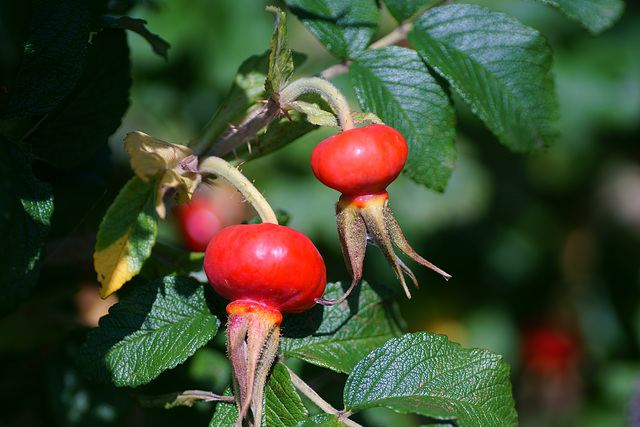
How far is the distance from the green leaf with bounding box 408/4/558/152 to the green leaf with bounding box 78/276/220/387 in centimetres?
63

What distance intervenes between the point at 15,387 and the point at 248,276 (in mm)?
1058

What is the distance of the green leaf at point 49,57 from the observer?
3.34ft

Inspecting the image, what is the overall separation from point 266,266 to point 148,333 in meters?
0.30

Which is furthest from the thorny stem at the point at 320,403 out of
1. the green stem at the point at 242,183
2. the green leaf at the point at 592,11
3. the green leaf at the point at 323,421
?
the green leaf at the point at 592,11

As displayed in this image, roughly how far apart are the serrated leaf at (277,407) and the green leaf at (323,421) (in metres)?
0.01

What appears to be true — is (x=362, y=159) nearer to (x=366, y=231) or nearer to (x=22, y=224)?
(x=366, y=231)

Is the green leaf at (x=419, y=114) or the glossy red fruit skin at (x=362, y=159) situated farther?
the green leaf at (x=419, y=114)

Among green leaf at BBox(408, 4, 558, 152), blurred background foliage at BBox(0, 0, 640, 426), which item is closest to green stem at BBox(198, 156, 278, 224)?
green leaf at BBox(408, 4, 558, 152)

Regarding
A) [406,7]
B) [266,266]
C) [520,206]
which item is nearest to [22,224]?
[266,266]

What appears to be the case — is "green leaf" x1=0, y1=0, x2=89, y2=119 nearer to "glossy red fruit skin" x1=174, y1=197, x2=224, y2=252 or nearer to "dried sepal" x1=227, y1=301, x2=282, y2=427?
"dried sepal" x1=227, y1=301, x2=282, y2=427

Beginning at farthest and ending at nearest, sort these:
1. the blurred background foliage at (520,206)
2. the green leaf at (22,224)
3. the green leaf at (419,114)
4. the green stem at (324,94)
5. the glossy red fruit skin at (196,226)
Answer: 1. the blurred background foliage at (520,206)
2. the glossy red fruit skin at (196,226)
3. the green leaf at (419,114)
4. the green stem at (324,94)
5. the green leaf at (22,224)

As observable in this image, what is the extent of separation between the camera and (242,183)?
1.05 m

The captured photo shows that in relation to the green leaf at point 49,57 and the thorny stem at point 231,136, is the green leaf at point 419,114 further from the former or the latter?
the green leaf at point 49,57

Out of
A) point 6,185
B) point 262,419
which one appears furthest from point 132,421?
point 6,185
